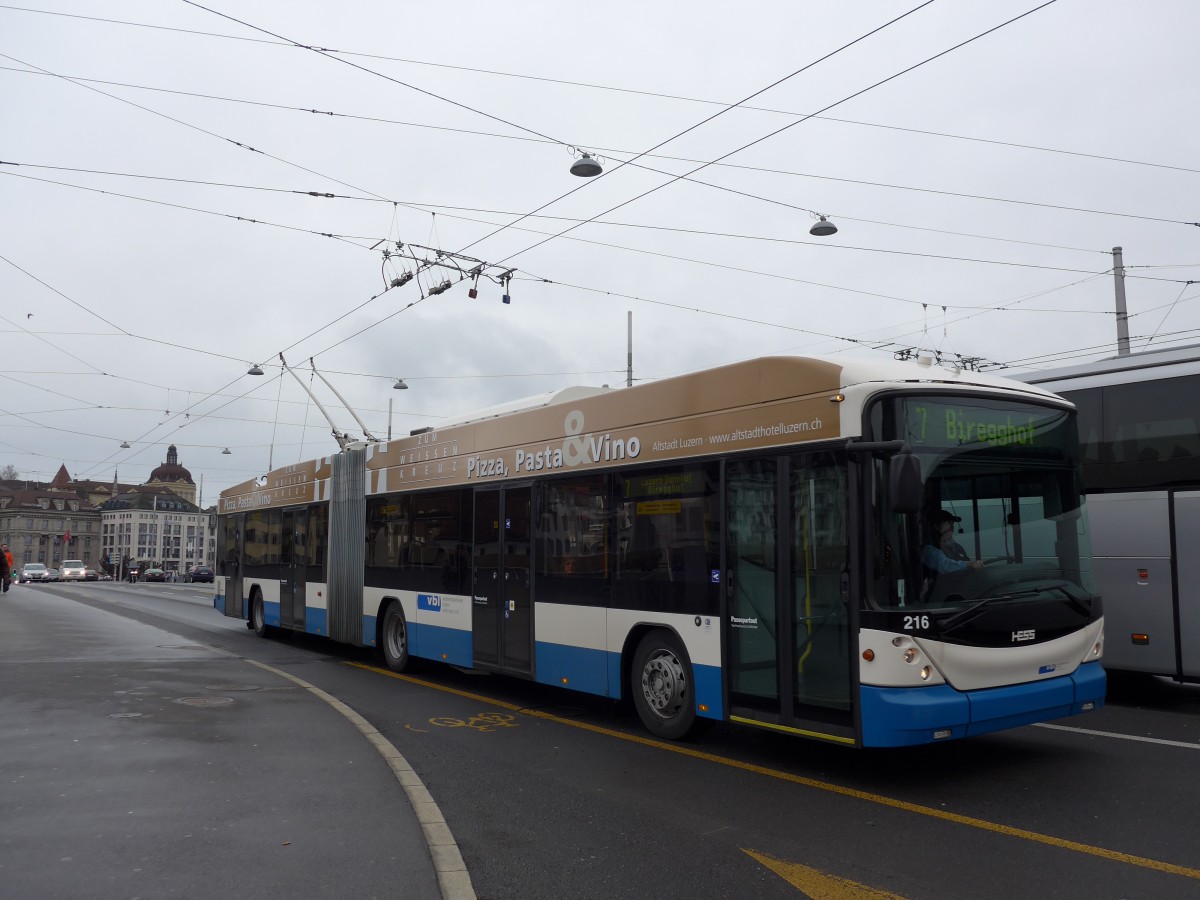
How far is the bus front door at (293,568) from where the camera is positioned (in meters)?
16.7

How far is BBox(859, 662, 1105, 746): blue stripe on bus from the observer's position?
20.5ft

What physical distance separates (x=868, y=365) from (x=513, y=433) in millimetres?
4902

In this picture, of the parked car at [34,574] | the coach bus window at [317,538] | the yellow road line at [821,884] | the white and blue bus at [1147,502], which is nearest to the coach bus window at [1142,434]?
the white and blue bus at [1147,502]

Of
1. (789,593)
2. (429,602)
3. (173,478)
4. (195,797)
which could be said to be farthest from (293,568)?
(173,478)

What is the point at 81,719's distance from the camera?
30.6 feet

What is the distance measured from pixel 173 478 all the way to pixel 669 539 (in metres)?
177

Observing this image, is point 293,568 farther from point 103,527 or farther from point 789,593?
point 103,527

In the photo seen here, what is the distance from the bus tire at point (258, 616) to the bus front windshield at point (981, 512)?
48.3 feet

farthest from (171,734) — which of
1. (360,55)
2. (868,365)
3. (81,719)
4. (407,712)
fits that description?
(360,55)

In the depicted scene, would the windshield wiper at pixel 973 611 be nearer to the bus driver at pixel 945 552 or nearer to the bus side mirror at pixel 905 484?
the bus driver at pixel 945 552

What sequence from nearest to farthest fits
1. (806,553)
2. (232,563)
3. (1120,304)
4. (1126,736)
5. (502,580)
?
(806,553)
(1126,736)
(502,580)
(1120,304)
(232,563)

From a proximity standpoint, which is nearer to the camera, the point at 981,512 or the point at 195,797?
the point at 195,797

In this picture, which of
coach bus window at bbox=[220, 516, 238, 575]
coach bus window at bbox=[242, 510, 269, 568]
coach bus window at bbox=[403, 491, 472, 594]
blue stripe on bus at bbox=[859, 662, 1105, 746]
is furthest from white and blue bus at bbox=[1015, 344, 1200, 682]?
coach bus window at bbox=[220, 516, 238, 575]

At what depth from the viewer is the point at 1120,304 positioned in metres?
18.5
